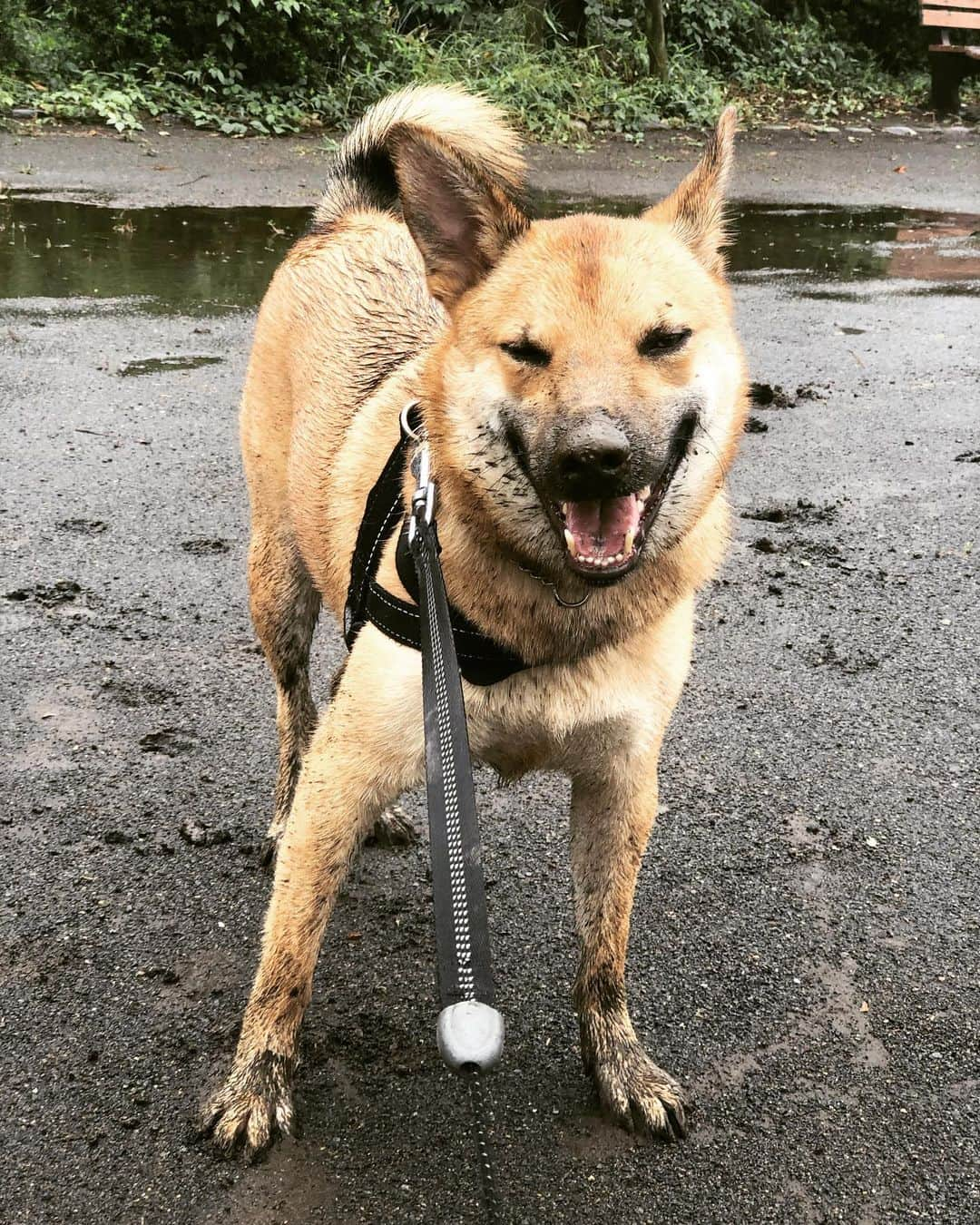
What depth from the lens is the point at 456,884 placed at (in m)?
1.65

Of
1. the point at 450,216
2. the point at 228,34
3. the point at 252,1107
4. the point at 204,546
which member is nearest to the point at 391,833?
the point at 252,1107

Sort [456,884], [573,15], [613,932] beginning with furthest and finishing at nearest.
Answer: [573,15] → [613,932] → [456,884]

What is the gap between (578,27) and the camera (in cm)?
1694

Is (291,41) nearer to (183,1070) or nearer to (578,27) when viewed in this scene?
(578,27)

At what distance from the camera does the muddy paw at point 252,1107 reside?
7.93 feet

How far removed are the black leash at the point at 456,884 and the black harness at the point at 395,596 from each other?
0.26 meters

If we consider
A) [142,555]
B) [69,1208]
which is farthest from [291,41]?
[69,1208]

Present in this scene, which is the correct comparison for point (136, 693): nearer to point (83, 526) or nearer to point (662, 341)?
point (83, 526)

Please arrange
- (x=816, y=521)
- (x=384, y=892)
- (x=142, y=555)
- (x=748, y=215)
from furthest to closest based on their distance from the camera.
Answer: (x=748, y=215), (x=816, y=521), (x=142, y=555), (x=384, y=892)

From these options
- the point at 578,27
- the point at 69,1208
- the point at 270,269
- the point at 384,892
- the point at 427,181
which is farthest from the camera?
the point at 578,27

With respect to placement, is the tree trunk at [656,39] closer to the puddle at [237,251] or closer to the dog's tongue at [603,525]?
the puddle at [237,251]

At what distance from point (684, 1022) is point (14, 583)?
3.12 m

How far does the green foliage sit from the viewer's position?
12.5 meters

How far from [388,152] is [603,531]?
1228 millimetres
